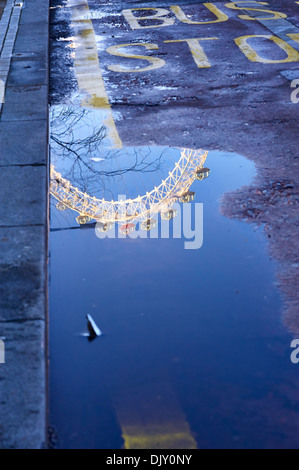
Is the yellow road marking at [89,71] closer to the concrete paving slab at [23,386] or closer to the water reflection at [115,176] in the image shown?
the water reflection at [115,176]

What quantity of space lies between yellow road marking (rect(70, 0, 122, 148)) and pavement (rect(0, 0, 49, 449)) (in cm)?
69

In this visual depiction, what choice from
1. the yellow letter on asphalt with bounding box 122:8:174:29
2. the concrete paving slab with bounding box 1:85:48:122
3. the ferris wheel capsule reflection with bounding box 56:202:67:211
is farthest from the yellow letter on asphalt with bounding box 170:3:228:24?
the ferris wheel capsule reflection with bounding box 56:202:67:211

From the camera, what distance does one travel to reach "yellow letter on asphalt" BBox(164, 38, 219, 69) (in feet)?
35.4

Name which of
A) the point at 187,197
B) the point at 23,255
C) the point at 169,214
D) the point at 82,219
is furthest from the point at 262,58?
the point at 23,255

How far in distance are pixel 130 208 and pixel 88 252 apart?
0.96m

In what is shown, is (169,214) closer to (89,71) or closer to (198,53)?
(89,71)

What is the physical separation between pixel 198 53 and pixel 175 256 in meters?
7.20

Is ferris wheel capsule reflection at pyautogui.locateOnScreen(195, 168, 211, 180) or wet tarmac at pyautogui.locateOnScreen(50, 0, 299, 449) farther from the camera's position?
ferris wheel capsule reflection at pyautogui.locateOnScreen(195, 168, 211, 180)

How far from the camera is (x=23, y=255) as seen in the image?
194 inches

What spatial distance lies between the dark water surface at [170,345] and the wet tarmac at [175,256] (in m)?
0.01

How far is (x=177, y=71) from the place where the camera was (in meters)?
10.4

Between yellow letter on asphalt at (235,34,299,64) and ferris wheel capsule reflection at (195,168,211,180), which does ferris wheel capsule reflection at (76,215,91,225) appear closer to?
ferris wheel capsule reflection at (195,168,211,180)

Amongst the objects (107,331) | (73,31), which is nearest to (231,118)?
(107,331)

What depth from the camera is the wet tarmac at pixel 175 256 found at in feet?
12.3
